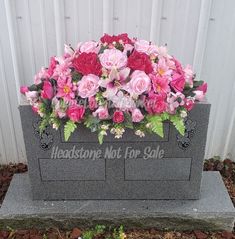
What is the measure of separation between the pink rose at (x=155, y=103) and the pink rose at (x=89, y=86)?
0.32m

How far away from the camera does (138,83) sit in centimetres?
219

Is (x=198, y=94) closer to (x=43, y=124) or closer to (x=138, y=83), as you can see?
(x=138, y=83)

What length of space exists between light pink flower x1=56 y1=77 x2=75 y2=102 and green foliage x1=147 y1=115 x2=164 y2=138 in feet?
1.63

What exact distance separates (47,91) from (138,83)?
1.85 ft

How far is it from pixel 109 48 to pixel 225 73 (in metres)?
1.15

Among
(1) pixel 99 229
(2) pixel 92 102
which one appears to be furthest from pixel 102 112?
(1) pixel 99 229

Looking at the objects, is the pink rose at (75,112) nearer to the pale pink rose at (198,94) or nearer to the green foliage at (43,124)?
the green foliage at (43,124)

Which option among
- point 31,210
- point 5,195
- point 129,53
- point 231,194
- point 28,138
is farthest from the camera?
point 231,194

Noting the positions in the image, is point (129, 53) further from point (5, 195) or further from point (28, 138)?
point (5, 195)

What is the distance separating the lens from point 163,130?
2482mm

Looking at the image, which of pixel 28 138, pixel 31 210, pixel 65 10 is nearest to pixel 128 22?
pixel 65 10

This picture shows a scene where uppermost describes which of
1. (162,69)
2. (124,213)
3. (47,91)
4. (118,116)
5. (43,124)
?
(162,69)

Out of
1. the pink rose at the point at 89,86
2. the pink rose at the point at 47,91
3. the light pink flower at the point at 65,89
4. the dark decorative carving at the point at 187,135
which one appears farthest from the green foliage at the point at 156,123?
the pink rose at the point at 47,91

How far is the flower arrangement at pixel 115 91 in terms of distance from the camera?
221 centimetres
